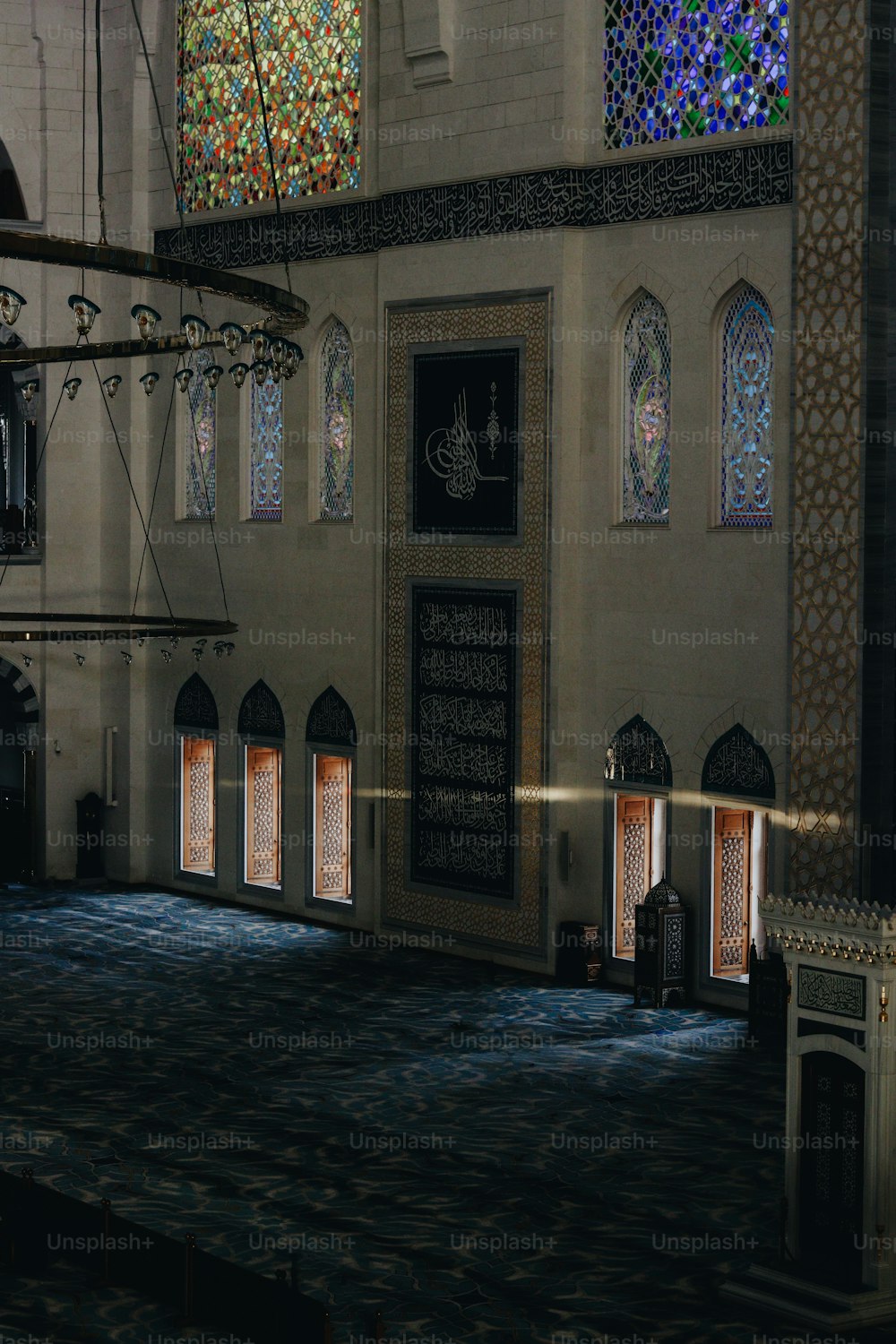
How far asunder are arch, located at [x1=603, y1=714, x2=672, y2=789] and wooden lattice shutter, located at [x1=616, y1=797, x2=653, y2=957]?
179 mm

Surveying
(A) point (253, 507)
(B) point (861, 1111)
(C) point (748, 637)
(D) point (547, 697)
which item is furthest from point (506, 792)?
(B) point (861, 1111)

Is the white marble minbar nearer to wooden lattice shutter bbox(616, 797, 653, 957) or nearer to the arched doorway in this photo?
wooden lattice shutter bbox(616, 797, 653, 957)

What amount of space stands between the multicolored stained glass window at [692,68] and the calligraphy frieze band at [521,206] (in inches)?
A: 7.5

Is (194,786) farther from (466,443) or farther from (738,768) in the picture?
(738,768)

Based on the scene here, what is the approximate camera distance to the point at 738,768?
1109 centimetres

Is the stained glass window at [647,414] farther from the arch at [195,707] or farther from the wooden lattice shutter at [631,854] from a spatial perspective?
the arch at [195,707]

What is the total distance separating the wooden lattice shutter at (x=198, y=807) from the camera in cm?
1463

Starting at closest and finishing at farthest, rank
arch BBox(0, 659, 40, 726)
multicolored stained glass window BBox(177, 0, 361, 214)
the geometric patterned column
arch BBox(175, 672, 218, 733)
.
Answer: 1. the geometric patterned column
2. multicolored stained glass window BBox(177, 0, 361, 214)
3. arch BBox(175, 672, 218, 733)
4. arch BBox(0, 659, 40, 726)

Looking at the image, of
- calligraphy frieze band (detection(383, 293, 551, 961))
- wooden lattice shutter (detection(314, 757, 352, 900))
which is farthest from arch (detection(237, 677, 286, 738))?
calligraphy frieze band (detection(383, 293, 551, 961))

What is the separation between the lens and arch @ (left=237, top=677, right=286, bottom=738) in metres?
13.9

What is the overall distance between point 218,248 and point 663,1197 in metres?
8.40

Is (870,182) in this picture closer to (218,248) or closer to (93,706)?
(218,248)

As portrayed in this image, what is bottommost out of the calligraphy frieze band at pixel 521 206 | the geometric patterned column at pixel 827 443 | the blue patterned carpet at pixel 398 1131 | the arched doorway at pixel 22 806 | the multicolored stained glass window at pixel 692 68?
the blue patterned carpet at pixel 398 1131

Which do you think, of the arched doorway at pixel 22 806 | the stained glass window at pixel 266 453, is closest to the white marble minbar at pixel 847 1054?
the stained glass window at pixel 266 453
